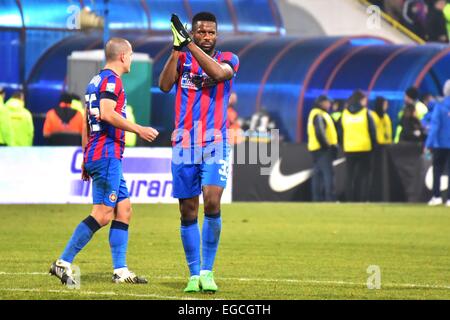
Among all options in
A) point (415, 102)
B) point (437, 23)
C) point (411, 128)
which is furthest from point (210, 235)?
point (437, 23)

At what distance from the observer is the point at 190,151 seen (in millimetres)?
11375

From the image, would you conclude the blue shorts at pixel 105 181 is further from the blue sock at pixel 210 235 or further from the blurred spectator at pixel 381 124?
the blurred spectator at pixel 381 124

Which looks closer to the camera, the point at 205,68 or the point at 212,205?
the point at 205,68

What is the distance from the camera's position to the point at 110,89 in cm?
1173

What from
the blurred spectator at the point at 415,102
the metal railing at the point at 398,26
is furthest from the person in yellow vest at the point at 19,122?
the metal railing at the point at 398,26

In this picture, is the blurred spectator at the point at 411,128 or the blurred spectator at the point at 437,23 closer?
the blurred spectator at the point at 411,128

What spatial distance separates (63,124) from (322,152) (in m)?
4.84

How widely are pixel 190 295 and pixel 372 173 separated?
15863 mm

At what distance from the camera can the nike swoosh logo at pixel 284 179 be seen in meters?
25.8

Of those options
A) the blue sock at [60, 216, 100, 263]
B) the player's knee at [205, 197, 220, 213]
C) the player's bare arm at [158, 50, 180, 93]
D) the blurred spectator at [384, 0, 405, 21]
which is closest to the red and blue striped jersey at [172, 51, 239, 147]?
the player's bare arm at [158, 50, 180, 93]

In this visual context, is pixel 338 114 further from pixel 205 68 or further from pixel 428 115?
pixel 205 68

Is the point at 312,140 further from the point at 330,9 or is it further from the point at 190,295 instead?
the point at 330,9

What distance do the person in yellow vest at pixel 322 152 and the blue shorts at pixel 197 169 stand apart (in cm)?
1464
